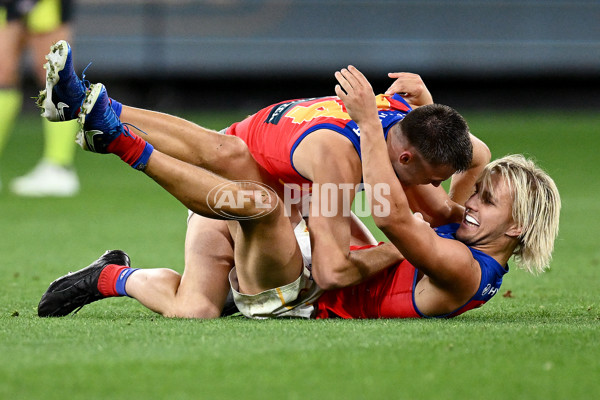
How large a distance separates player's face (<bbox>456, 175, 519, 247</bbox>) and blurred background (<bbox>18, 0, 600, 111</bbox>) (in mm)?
10138

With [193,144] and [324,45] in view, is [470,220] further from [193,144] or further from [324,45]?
[324,45]

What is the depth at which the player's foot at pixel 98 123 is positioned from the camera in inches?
142

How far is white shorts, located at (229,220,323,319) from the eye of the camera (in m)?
3.88

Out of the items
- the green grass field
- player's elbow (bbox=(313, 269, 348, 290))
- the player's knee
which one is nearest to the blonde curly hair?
the green grass field

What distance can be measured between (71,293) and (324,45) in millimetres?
10726

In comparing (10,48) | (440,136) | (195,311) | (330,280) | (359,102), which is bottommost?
(195,311)

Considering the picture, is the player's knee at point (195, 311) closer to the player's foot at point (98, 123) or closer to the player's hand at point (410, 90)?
the player's foot at point (98, 123)

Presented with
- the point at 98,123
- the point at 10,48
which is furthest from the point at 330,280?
the point at 10,48

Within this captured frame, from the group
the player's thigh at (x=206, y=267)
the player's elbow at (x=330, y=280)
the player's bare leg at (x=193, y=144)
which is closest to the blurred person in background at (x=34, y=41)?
the player's bare leg at (x=193, y=144)

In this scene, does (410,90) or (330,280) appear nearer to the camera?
(330,280)

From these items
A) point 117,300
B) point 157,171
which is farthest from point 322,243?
point 117,300

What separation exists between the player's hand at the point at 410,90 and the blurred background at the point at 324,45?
30.5 feet

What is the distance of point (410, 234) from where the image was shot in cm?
354

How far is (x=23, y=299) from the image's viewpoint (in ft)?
14.3
